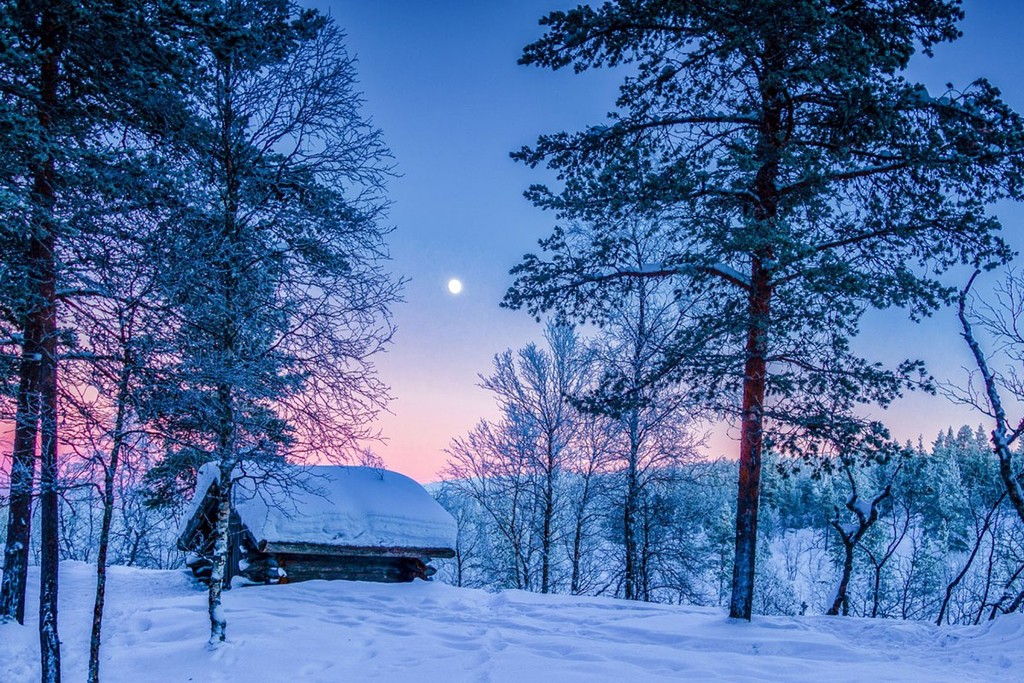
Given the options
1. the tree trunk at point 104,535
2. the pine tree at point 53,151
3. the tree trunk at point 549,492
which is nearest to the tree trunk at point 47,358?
the pine tree at point 53,151

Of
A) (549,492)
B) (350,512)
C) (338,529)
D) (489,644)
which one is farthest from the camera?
(549,492)

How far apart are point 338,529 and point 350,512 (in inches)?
17.0

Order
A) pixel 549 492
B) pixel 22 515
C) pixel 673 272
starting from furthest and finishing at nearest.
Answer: pixel 549 492 < pixel 673 272 < pixel 22 515

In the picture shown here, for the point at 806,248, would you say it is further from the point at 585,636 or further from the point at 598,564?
the point at 598,564

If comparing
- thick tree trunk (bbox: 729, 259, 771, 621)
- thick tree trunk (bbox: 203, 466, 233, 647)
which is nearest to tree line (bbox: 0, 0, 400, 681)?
thick tree trunk (bbox: 203, 466, 233, 647)

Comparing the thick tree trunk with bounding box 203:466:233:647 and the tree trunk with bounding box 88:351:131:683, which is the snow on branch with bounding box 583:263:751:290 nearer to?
the thick tree trunk with bounding box 203:466:233:647

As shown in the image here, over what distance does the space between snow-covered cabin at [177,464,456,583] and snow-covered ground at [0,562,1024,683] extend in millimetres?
872

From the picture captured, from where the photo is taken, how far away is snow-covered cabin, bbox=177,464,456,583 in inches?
444

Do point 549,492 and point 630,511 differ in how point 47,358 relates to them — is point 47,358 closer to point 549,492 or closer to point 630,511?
point 630,511

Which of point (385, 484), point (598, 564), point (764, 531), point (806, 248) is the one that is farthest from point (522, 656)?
point (764, 531)

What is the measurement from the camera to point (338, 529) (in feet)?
38.2

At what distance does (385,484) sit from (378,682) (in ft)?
24.7

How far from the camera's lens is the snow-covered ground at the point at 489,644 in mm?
6039

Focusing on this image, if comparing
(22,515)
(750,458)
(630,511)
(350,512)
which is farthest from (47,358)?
(630,511)
